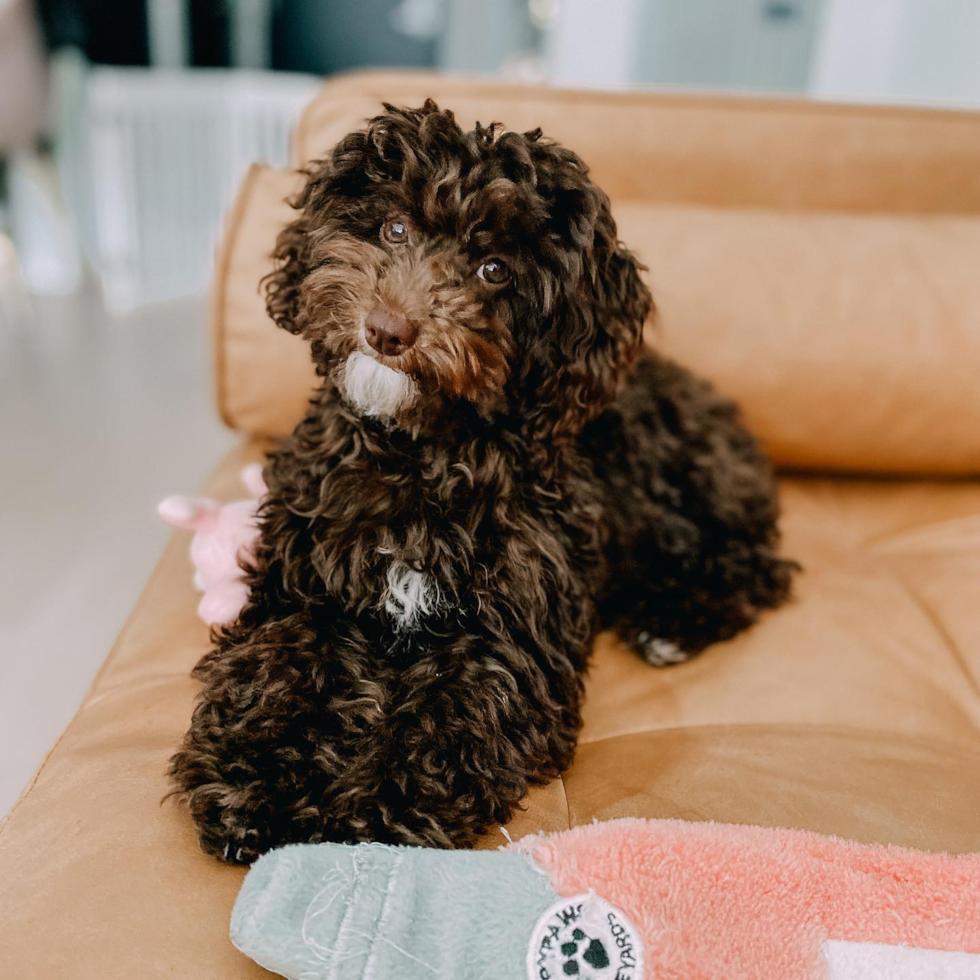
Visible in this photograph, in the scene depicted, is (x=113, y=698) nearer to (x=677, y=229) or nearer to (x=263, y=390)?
(x=263, y=390)

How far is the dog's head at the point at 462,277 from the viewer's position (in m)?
1.42

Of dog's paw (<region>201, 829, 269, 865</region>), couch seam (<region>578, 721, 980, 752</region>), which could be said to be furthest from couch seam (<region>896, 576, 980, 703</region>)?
dog's paw (<region>201, 829, 269, 865</region>)

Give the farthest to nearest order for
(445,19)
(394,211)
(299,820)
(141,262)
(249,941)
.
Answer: (445,19) < (141,262) < (394,211) < (299,820) < (249,941)

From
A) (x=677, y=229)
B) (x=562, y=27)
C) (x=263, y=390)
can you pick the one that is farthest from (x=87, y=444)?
(x=562, y=27)

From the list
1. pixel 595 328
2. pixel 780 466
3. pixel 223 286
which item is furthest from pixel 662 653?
pixel 223 286

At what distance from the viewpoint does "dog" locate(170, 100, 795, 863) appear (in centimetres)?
139

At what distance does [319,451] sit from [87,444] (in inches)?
93.1

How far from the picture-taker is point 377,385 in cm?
143

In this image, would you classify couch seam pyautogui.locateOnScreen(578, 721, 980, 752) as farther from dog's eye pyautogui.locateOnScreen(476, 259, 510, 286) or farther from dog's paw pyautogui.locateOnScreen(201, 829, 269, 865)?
dog's eye pyautogui.locateOnScreen(476, 259, 510, 286)

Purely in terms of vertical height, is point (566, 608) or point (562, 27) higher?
point (562, 27)

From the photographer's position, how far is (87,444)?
3.66 m

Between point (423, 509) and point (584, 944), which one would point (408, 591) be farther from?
point (584, 944)

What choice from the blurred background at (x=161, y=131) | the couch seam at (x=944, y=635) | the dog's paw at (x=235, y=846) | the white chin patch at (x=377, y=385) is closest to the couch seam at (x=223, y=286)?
the blurred background at (x=161, y=131)

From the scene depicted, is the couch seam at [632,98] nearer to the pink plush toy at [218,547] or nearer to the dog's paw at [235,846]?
the pink plush toy at [218,547]
